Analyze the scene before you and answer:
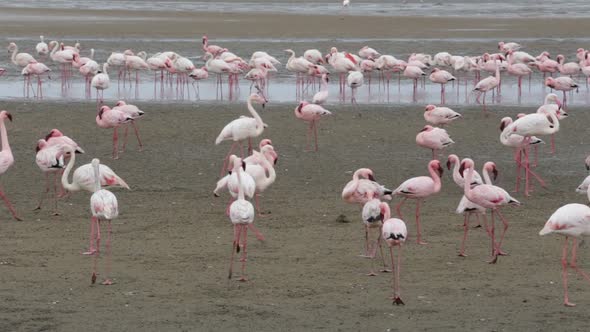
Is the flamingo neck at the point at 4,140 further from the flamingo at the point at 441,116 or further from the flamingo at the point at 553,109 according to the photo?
the flamingo at the point at 553,109

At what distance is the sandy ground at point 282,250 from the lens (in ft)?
28.8

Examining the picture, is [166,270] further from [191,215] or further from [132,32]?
[132,32]

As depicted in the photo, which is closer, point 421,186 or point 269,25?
point 421,186

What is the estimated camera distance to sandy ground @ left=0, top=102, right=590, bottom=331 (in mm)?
8773

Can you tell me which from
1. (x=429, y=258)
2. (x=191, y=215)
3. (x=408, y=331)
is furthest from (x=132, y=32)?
(x=408, y=331)

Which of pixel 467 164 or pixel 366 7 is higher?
pixel 467 164

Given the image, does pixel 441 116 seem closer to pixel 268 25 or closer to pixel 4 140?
pixel 4 140

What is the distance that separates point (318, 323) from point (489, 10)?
37.9 metres

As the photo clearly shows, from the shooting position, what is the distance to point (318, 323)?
860 cm

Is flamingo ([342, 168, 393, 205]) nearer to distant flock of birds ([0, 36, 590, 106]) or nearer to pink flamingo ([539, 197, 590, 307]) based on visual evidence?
pink flamingo ([539, 197, 590, 307])

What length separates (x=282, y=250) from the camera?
36.3 ft

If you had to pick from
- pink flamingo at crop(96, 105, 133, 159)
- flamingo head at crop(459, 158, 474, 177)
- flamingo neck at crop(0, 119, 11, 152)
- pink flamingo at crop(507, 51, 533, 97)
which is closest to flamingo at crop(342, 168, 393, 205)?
flamingo head at crop(459, 158, 474, 177)

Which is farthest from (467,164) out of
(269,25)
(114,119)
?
(269,25)

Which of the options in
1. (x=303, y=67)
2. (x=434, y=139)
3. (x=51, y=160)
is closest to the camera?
(x=51, y=160)
